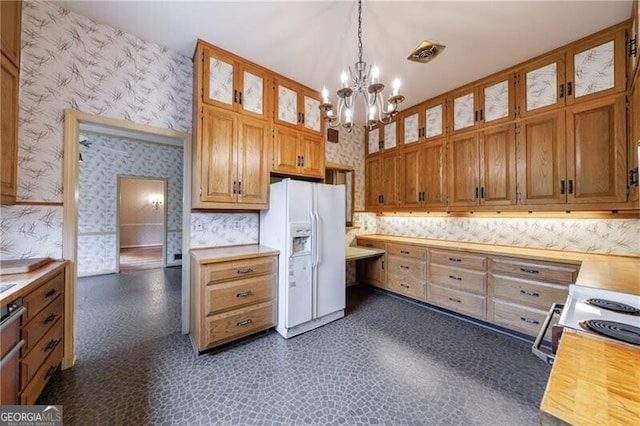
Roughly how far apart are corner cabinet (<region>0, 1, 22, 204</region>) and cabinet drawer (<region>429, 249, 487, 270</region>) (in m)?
4.06

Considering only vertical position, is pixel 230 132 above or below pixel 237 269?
above

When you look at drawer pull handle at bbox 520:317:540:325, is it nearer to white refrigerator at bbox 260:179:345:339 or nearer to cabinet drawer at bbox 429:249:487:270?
cabinet drawer at bbox 429:249:487:270

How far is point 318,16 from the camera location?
6.77 feet

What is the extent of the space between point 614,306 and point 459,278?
1813mm

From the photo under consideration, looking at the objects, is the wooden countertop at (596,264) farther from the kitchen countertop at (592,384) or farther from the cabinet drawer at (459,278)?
the kitchen countertop at (592,384)

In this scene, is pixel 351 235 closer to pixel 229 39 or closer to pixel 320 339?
pixel 320 339

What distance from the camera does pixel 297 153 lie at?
3033mm

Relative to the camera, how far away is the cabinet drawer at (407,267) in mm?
3365

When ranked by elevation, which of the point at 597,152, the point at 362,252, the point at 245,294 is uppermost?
the point at 597,152

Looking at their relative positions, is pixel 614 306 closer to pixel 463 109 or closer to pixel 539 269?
pixel 539 269

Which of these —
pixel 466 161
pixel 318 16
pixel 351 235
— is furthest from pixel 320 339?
pixel 318 16

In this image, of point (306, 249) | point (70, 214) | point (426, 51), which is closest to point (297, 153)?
point (306, 249)

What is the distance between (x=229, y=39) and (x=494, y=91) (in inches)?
121

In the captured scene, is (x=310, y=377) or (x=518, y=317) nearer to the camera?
(x=310, y=377)
